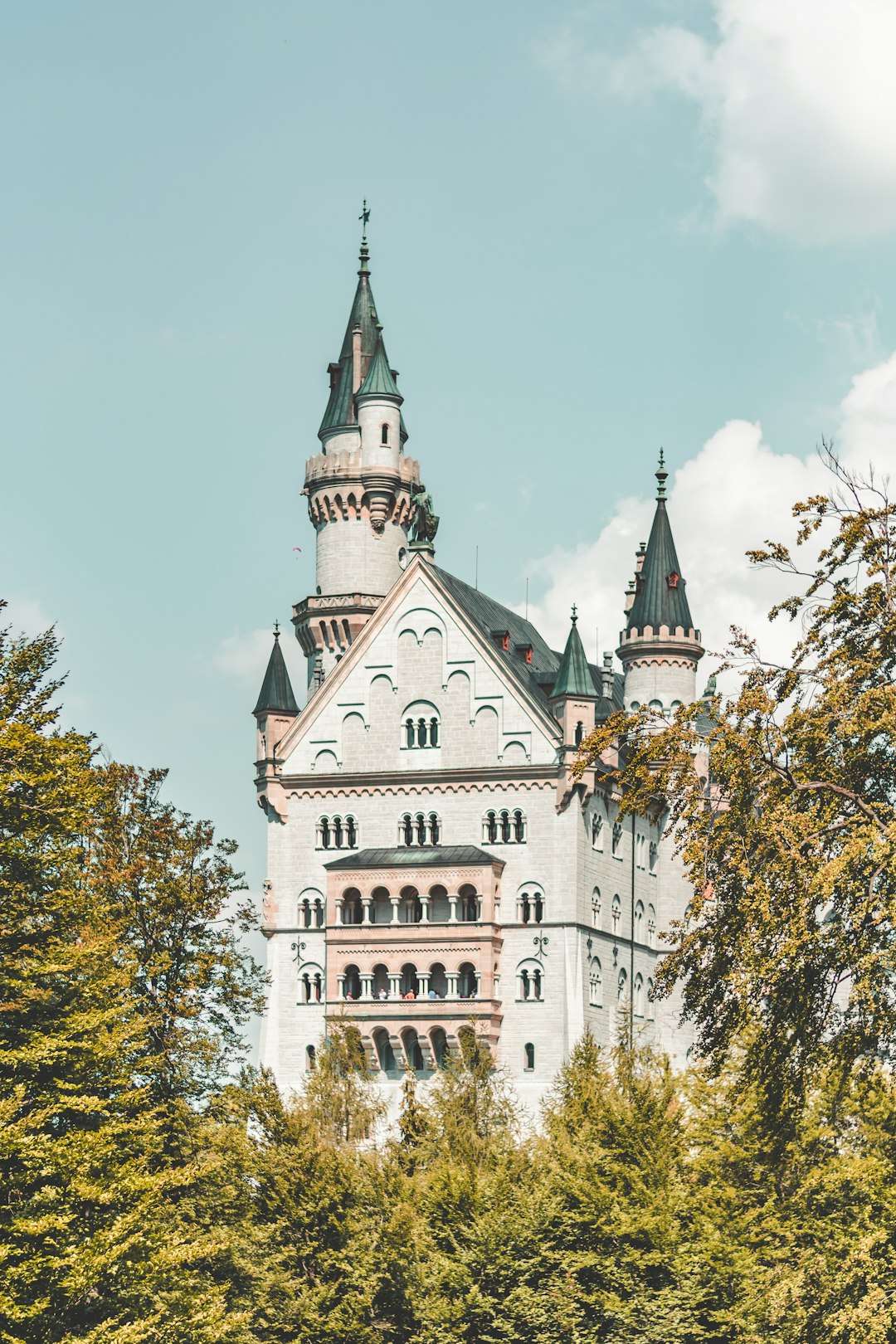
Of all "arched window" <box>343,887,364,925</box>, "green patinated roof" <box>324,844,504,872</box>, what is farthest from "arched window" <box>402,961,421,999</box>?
"green patinated roof" <box>324,844,504,872</box>

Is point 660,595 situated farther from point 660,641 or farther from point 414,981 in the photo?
point 414,981

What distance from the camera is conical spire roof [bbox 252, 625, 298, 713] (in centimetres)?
10838

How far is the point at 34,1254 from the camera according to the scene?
45.1 meters

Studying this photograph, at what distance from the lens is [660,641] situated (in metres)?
113

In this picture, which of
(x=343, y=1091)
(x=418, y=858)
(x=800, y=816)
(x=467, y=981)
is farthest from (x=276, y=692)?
(x=800, y=816)

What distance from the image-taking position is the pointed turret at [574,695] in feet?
334

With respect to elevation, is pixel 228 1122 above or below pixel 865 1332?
above

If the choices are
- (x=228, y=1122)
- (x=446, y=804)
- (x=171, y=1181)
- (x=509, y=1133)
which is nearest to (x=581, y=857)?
(x=446, y=804)

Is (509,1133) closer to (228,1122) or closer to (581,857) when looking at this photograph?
(228,1122)

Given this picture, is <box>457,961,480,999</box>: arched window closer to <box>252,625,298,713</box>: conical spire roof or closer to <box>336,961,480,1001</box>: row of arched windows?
<box>336,961,480,1001</box>: row of arched windows

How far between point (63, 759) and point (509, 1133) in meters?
31.8

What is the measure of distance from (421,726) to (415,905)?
8427 mm

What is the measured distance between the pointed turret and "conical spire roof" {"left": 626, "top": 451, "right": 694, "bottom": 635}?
38.0 feet

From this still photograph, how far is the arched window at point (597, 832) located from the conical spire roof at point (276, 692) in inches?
623
